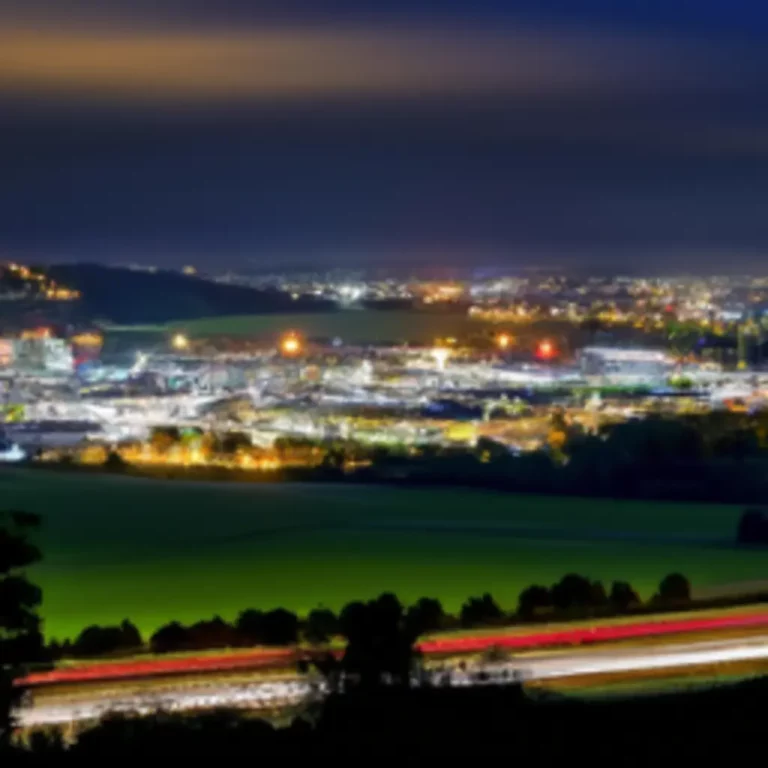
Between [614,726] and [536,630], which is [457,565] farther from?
[614,726]

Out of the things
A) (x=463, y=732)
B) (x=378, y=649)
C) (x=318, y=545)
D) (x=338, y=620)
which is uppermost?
(x=318, y=545)

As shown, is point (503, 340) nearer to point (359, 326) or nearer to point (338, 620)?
point (359, 326)

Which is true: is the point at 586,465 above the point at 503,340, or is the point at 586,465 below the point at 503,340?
below

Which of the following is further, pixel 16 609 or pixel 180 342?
pixel 180 342

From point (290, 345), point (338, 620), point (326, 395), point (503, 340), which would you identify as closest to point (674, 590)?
point (338, 620)

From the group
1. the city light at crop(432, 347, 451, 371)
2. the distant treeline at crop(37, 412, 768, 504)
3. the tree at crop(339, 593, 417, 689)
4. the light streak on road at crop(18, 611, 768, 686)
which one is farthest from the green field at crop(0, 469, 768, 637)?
the city light at crop(432, 347, 451, 371)

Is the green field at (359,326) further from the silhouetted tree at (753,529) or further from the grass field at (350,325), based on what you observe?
the silhouetted tree at (753,529)
